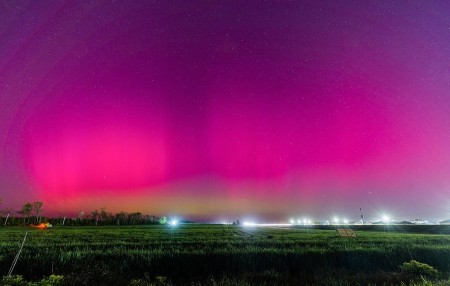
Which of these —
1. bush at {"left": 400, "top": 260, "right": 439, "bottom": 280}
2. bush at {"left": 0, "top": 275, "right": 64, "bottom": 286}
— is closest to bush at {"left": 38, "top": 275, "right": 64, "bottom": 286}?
bush at {"left": 0, "top": 275, "right": 64, "bottom": 286}

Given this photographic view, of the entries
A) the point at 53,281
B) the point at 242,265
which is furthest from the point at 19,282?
the point at 242,265

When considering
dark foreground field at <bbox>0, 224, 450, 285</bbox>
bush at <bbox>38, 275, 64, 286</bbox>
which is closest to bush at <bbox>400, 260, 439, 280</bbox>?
dark foreground field at <bbox>0, 224, 450, 285</bbox>

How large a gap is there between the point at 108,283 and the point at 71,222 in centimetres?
12548

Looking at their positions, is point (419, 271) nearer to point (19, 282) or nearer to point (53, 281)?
point (53, 281)

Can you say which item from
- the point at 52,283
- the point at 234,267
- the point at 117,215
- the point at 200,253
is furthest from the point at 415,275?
the point at 117,215

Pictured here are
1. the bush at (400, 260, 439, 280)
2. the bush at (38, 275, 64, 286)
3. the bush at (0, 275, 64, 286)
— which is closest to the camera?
the bush at (0, 275, 64, 286)

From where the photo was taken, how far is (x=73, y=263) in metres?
14.7

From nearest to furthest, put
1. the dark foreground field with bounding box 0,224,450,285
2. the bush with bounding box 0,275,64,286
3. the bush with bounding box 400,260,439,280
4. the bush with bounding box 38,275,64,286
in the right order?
1. the bush with bounding box 0,275,64,286
2. the bush with bounding box 38,275,64,286
3. the bush with bounding box 400,260,439,280
4. the dark foreground field with bounding box 0,224,450,285

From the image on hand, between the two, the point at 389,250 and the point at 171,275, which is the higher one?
the point at 389,250

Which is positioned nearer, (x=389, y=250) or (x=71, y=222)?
(x=389, y=250)

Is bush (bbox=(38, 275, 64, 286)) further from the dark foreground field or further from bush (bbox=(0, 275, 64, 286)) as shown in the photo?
the dark foreground field

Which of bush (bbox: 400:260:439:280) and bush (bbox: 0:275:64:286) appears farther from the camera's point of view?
bush (bbox: 400:260:439:280)

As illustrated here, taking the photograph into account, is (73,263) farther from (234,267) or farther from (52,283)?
(234,267)

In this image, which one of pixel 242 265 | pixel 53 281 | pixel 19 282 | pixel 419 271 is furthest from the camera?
pixel 242 265
